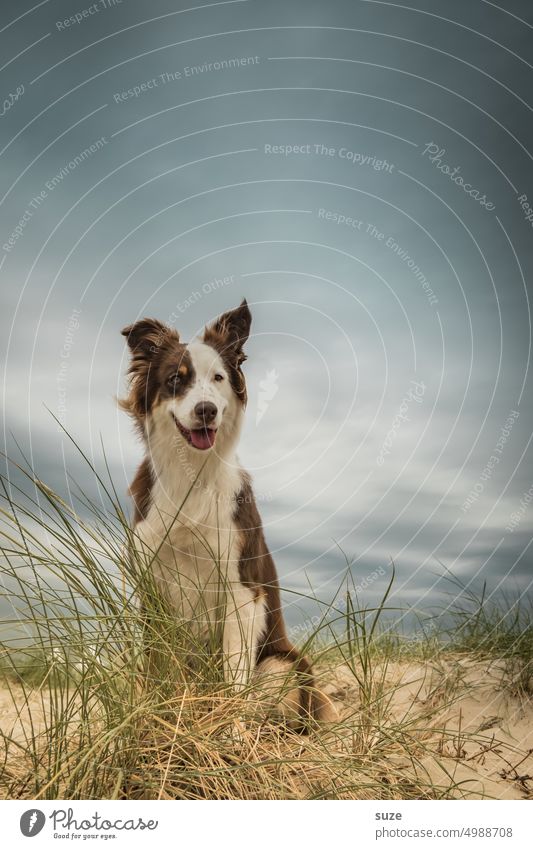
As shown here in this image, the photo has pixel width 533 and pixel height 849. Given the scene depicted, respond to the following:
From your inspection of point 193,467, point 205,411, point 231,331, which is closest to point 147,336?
point 231,331

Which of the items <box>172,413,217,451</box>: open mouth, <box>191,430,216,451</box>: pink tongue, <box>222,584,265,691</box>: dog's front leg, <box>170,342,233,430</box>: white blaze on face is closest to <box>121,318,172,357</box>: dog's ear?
<box>170,342,233,430</box>: white blaze on face

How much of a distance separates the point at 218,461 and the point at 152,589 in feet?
3.16

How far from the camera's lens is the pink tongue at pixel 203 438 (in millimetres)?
3494

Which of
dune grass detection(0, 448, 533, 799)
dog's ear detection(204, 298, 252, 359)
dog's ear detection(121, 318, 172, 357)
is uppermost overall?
dog's ear detection(204, 298, 252, 359)

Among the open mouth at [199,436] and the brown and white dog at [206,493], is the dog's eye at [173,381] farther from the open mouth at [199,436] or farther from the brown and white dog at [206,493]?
the open mouth at [199,436]

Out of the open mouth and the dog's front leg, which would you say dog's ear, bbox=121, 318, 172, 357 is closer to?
the open mouth

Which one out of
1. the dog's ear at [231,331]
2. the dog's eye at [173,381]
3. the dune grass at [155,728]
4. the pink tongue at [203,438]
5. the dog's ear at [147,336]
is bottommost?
the dune grass at [155,728]

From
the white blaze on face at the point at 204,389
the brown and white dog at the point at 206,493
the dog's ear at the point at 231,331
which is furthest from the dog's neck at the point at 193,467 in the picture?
the dog's ear at the point at 231,331

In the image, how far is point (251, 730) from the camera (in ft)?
9.20

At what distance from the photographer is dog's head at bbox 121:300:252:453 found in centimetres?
350

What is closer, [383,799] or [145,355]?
[383,799]
